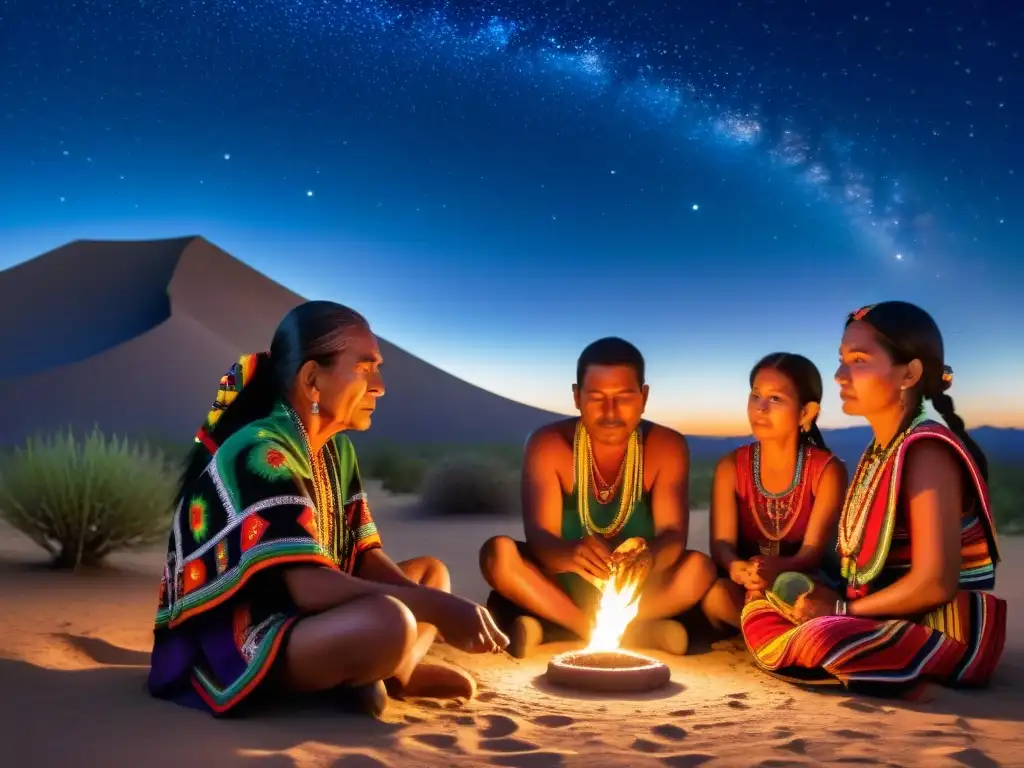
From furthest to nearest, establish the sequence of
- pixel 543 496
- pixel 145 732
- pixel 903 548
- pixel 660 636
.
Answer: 1. pixel 543 496
2. pixel 660 636
3. pixel 903 548
4. pixel 145 732

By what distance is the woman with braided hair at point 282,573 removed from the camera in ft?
12.5

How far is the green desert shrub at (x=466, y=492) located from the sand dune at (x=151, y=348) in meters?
29.7

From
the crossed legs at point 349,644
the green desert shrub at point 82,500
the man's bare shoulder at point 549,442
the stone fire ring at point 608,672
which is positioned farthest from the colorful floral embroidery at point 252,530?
the green desert shrub at point 82,500

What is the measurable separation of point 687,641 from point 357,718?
245 cm

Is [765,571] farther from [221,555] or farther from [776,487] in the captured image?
[221,555]

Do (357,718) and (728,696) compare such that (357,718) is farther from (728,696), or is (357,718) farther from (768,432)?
(768,432)

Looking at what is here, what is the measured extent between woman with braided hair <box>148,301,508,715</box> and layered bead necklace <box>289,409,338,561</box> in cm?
2

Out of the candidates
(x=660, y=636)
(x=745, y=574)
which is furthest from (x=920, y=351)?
(x=660, y=636)

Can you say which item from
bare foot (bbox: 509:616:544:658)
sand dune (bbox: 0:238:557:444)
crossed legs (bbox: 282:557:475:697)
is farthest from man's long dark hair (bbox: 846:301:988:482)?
sand dune (bbox: 0:238:557:444)

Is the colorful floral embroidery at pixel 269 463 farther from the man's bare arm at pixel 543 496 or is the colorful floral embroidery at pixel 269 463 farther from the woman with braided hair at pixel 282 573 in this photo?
the man's bare arm at pixel 543 496

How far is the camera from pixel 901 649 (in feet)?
15.5

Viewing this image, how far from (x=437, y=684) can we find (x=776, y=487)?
8.14ft

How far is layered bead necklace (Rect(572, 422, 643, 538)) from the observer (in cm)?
623

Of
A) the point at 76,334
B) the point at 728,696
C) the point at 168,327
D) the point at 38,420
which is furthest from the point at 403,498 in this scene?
→ the point at 76,334
